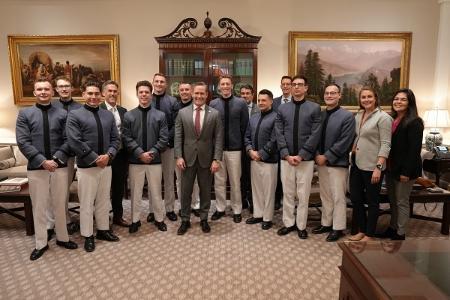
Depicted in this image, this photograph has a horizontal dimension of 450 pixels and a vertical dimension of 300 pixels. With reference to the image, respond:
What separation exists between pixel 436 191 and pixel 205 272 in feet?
8.44

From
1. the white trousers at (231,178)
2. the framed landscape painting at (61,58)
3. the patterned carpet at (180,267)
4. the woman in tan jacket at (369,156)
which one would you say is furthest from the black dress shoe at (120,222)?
the framed landscape painting at (61,58)

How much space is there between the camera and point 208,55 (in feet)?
17.6

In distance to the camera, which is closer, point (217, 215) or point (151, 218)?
point (151, 218)

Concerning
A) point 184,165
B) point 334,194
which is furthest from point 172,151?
point 334,194

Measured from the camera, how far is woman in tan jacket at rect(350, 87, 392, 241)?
3.26m

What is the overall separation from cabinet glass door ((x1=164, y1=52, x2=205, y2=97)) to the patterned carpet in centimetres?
248

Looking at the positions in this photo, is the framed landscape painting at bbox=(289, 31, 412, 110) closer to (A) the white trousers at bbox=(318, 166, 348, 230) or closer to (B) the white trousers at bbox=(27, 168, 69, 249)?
(A) the white trousers at bbox=(318, 166, 348, 230)

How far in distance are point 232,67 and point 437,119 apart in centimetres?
320

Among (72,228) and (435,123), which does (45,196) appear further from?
(435,123)

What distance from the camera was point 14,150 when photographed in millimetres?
5590

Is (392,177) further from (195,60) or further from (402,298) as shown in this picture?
(195,60)

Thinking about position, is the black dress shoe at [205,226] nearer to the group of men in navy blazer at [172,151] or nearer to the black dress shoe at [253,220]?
the group of men in navy blazer at [172,151]

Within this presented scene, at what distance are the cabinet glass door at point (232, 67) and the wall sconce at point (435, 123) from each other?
109 inches

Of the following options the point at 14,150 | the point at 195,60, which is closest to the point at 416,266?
the point at 195,60
